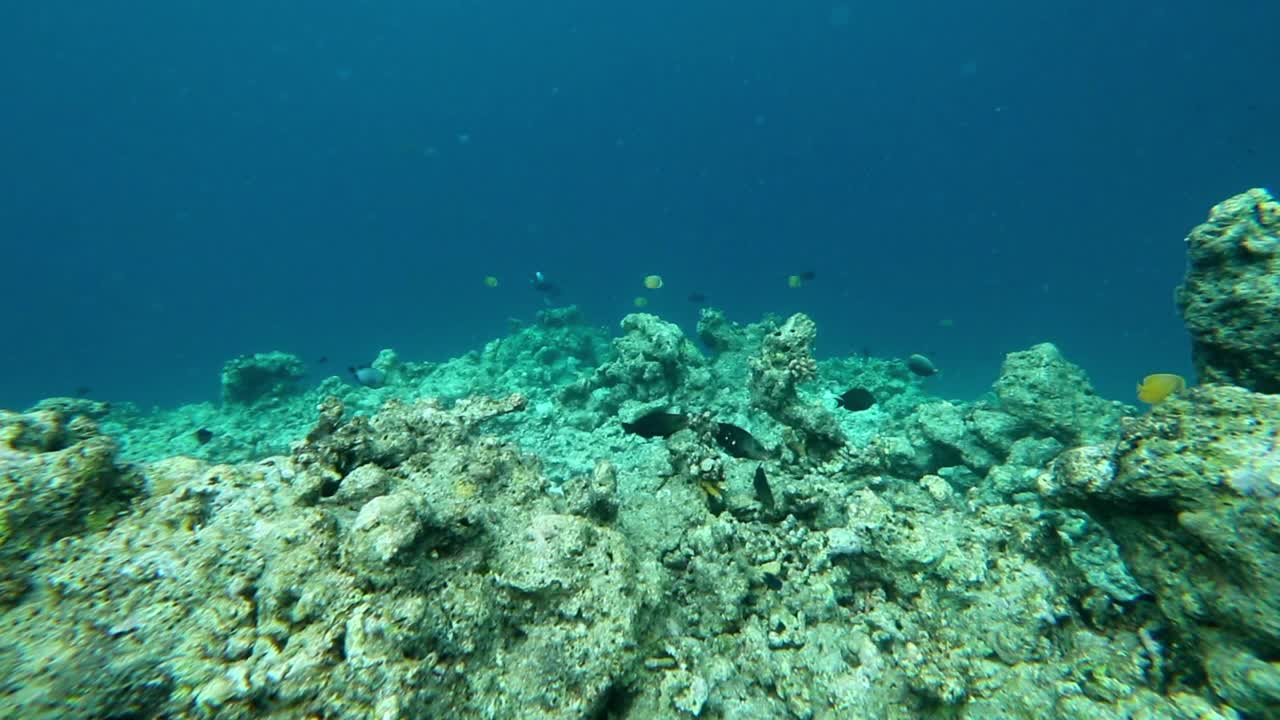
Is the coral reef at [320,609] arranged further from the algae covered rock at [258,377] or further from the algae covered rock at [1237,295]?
the algae covered rock at [258,377]

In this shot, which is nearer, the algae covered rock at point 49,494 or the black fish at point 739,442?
the algae covered rock at point 49,494

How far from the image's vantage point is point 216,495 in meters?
3.37

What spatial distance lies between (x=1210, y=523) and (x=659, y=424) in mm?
3774

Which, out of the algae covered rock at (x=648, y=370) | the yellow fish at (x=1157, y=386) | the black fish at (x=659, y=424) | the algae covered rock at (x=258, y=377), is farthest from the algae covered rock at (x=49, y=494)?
the algae covered rock at (x=258, y=377)

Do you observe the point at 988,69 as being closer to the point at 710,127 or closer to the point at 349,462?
the point at 710,127

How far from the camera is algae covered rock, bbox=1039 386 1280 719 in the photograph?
2672mm

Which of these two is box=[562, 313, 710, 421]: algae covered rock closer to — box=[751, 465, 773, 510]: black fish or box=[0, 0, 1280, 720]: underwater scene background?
box=[0, 0, 1280, 720]: underwater scene background

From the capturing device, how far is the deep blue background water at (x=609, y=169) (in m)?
70.9

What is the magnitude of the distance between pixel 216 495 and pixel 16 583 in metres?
0.86

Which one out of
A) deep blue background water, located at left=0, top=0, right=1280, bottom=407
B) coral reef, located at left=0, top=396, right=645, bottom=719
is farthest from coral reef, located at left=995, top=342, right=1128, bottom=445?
deep blue background water, located at left=0, top=0, right=1280, bottom=407

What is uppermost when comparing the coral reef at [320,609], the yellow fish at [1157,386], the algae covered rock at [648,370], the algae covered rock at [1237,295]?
the algae covered rock at [648,370]

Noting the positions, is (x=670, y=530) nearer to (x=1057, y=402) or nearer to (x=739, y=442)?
(x=739, y=442)

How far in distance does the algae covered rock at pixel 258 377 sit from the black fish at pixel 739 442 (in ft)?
53.7

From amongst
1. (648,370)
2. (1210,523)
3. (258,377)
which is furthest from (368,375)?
(1210,523)
